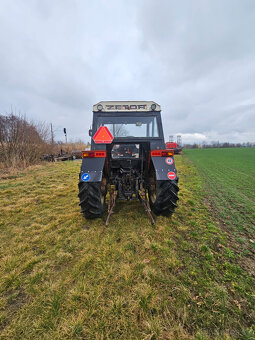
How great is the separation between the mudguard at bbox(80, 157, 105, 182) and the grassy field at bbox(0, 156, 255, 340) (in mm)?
954

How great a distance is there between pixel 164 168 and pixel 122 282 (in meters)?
1.89

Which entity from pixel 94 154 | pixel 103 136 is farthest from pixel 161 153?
pixel 94 154

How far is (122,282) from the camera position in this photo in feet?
5.20

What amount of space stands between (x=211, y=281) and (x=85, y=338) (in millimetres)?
1389

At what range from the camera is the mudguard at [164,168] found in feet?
8.63

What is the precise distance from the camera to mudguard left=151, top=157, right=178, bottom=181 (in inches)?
104

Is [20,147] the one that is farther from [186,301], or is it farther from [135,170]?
[186,301]

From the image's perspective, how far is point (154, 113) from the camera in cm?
308

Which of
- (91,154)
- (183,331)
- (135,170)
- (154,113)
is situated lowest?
(183,331)

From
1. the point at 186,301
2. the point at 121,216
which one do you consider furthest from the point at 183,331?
the point at 121,216

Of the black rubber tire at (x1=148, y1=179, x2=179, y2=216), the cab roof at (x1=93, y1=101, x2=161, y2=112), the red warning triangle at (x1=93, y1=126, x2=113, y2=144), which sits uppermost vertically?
the cab roof at (x1=93, y1=101, x2=161, y2=112)

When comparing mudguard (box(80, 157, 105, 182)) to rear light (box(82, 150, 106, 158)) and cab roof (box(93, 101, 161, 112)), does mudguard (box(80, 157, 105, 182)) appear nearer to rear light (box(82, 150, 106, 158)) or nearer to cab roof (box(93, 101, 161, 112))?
rear light (box(82, 150, 106, 158))

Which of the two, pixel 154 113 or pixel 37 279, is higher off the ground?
pixel 154 113

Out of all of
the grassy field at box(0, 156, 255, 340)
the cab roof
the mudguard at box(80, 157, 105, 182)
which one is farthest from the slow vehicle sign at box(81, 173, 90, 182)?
the cab roof
